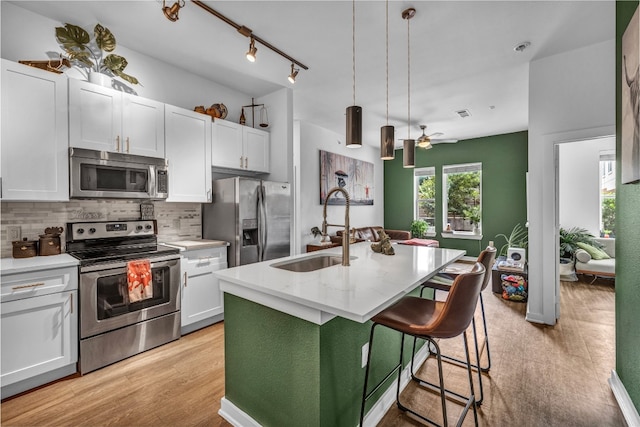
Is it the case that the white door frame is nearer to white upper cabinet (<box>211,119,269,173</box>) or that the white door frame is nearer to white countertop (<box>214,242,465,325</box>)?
white countertop (<box>214,242,465,325</box>)

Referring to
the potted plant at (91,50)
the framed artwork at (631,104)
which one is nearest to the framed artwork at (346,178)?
the potted plant at (91,50)

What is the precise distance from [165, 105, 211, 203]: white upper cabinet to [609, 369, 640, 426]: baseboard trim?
3779 millimetres

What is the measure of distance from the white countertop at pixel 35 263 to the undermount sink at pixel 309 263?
159 cm

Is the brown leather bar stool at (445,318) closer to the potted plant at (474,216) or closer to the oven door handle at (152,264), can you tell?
the oven door handle at (152,264)

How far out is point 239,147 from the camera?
367cm

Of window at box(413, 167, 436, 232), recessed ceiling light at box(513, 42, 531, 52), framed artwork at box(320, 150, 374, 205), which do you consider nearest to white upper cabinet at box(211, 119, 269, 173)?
framed artwork at box(320, 150, 374, 205)

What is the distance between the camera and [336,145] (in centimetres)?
631

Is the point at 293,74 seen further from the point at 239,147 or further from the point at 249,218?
the point at 249,218

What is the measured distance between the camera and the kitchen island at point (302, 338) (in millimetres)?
1339

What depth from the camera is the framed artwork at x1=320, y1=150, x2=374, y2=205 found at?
5.93 meters

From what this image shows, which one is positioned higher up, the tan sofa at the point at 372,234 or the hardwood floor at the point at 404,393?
the tan sofa at the point at 372,234

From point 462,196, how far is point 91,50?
7.07 m

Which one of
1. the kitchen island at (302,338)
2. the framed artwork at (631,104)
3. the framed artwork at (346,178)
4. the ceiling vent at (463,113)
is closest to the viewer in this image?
the kitchen island at (302,338)

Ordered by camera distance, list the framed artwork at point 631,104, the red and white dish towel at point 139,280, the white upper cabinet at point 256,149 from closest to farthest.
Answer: the framed artwork at point 631,104 < the red and white dish towel at point 139,280 < the white upper cabinet at point 256,149
